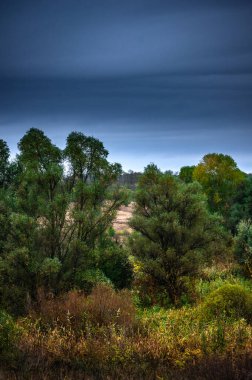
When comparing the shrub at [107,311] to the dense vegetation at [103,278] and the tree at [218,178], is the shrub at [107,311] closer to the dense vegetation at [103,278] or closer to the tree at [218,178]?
the dense vegetation at [103,278]

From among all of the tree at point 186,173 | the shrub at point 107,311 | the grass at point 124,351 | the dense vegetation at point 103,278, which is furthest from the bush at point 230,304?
the tree at point 186,173

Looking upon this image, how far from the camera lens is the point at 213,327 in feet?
39.9

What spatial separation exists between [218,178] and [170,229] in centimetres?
2697

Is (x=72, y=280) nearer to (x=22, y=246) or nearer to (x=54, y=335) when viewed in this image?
(x=22, y=246)

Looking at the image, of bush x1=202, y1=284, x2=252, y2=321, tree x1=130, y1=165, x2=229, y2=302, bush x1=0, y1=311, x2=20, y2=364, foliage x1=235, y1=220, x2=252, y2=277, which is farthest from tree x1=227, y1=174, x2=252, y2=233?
bush x1=0, y1=311, x2=20, y2=364

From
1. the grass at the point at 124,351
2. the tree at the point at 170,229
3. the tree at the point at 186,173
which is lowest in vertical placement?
the grass at the point at 124,351

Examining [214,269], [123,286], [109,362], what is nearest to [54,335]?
[109,362]

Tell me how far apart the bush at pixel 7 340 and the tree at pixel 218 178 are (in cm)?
3535

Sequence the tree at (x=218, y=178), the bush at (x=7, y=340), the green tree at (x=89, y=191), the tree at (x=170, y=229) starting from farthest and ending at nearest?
the tree at (x=218, y=178)
the tree at (x=170, y=229)
the green tree at (x=89, y=191)
the bush at (x=7, y=340)

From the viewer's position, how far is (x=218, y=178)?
46.6 meters

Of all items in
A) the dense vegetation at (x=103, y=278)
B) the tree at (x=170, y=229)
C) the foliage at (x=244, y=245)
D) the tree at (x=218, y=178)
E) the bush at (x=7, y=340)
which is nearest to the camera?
the bush at (x=7, y=340)

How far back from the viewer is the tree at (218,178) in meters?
45.3

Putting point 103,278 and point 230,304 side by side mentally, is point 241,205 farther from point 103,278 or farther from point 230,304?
point 230,304

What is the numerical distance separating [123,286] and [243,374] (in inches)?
613
